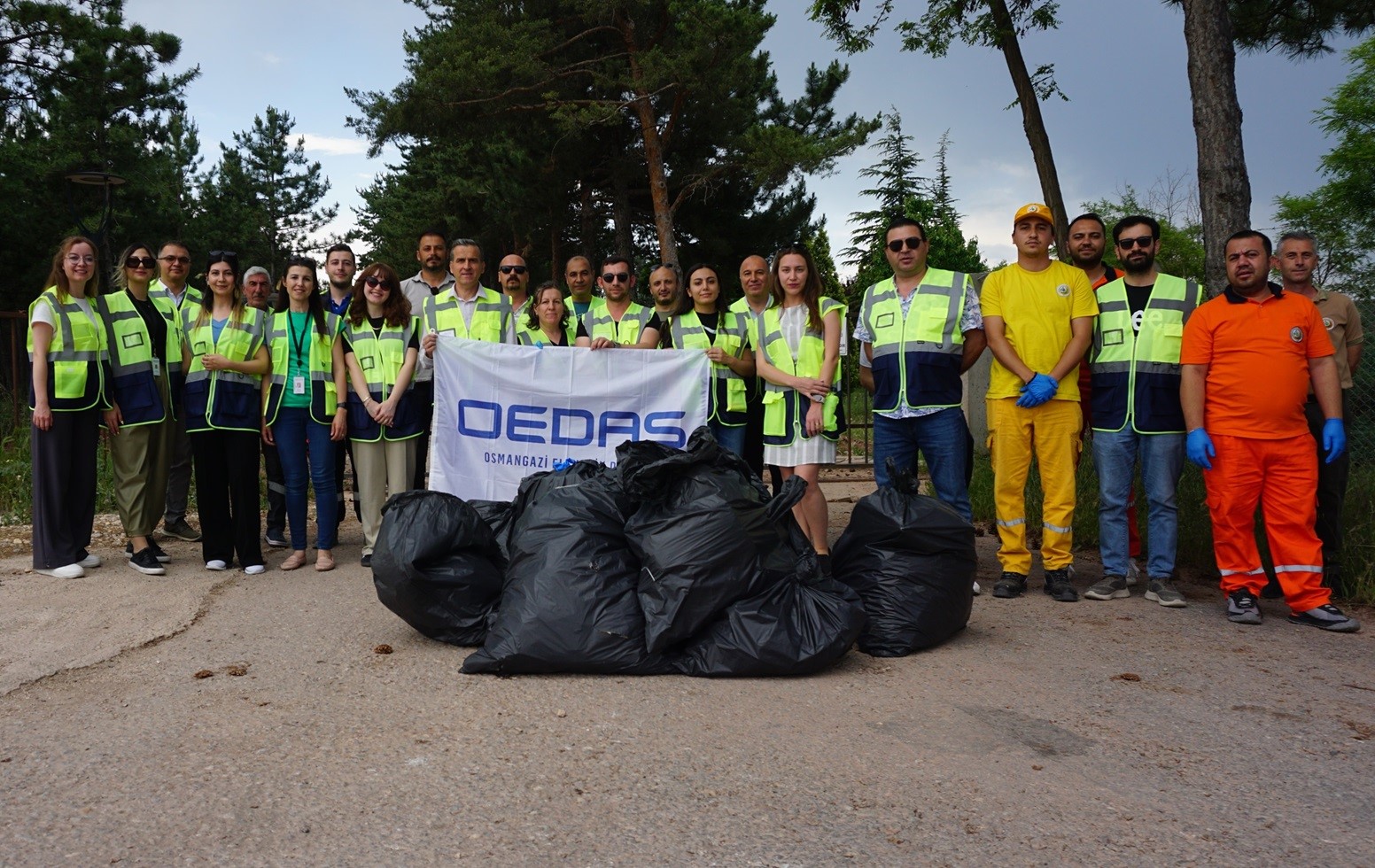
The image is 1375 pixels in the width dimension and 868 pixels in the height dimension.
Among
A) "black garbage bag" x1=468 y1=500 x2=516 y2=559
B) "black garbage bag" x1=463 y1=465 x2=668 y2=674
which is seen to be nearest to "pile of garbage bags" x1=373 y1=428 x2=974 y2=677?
"black garbage bag" x1=463 y1=465 x2=668 y2=674

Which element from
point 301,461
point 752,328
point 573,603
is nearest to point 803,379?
point 752,328

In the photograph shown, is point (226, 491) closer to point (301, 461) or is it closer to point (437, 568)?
point (301, 461)

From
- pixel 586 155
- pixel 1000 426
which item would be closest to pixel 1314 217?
pixel 586 155

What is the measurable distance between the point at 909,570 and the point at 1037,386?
1.56 meters

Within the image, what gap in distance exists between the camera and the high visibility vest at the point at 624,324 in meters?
6.78

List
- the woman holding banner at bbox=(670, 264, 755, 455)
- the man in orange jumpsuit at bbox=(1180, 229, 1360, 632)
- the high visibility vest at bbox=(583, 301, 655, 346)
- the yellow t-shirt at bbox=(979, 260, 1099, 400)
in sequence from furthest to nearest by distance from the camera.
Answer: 1. the high visibility vest at bbox=(583, 301, 655, 346)
2. the woman holding banner at bbox=(670, 264, 755, 455)
3. the yellow t-shirt at bbox=(979, 260, 1099, 400)
4. the man in orange jumpsuit at bbox=(1180, 229, 1360, 632)

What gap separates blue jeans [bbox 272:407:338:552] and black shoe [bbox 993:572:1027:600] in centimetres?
417

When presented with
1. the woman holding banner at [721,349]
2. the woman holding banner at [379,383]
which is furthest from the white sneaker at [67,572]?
the woman holding banner at [721,349]

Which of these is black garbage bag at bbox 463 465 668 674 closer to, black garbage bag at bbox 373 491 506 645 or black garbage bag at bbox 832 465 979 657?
black garbage bag at bbox 373 491 506 645

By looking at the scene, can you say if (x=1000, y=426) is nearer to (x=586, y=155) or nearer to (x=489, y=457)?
(x=489, y=457)

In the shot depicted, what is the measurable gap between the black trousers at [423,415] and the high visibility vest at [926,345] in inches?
116

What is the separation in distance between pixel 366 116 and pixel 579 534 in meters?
17.3

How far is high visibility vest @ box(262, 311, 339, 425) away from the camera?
6.63m

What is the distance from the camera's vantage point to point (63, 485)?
254 inches
